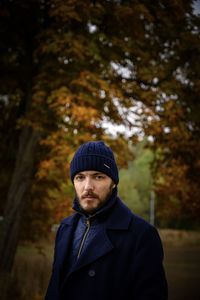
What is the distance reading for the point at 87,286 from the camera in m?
1.96

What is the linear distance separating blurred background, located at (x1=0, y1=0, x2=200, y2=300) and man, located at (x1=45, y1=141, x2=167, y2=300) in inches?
161

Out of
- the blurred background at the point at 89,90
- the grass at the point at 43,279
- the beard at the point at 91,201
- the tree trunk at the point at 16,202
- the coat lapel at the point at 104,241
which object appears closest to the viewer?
the coat lapel at the point at 104,241

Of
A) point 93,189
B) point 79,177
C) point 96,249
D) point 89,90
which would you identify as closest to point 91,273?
point 96,249

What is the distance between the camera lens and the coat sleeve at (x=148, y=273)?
6.11 feet

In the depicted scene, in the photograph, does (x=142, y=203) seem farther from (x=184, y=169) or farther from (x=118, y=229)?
(x=118, y=229)

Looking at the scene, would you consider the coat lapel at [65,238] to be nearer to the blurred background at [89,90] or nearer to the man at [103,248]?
the man at [103,248]

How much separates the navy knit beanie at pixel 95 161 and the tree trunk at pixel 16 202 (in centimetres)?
560

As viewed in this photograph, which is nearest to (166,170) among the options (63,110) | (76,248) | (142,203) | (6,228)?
(63,110)

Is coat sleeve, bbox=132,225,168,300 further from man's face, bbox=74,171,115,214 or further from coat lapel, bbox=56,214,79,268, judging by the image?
coat lapel, bbox=56,214,79,268

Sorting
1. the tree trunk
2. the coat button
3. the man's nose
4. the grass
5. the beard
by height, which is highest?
the man's nose

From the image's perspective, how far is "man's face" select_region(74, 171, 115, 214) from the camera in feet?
6.95

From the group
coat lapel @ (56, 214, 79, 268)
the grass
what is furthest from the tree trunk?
coat lapel @ (56, 214, 79, 268)

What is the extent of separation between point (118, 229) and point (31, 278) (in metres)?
7.06

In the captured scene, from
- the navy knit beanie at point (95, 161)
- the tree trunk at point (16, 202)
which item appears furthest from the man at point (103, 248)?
the tree trunk at point (16, 202)
